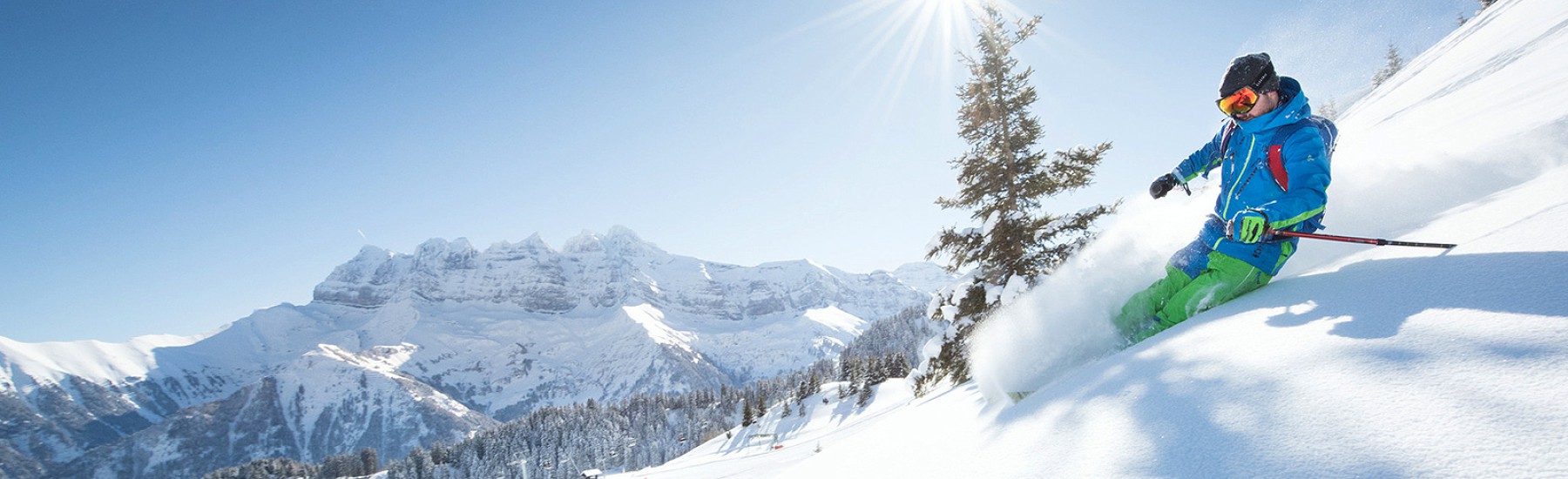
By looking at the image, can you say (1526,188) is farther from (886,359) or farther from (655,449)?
(655,449)

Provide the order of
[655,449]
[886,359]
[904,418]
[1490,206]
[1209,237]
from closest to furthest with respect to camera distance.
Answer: [1490,206] → [1209,237] → [904,418] → [886,359] → [655,449]

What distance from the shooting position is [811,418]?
235ft

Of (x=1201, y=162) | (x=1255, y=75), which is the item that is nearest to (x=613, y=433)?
(x=1201, y=162)

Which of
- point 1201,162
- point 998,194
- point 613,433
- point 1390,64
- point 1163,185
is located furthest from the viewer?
point 613,433

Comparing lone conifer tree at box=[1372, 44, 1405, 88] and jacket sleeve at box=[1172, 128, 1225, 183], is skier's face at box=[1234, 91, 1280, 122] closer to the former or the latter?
jacket sleeve at box=[1172, 128, 1225, 183]

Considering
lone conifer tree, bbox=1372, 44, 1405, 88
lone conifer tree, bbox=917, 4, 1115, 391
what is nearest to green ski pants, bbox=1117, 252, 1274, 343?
lone conifer tree, bbox=917, 4, 1115, 391

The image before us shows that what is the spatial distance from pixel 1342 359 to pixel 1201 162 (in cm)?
387

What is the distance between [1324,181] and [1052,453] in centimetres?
324

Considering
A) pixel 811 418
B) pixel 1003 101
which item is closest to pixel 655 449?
pixel 811 418

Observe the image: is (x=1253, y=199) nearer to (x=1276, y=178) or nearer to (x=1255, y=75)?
(x=1276, y=178)

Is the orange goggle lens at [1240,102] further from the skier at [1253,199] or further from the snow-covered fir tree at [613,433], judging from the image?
the snow-covered fir tree at [613,433]

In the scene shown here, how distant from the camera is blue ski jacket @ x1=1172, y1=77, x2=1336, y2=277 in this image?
365 centimetres

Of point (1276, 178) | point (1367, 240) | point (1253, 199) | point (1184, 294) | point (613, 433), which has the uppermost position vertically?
point (1276, 178)

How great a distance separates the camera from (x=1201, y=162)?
199 inches
